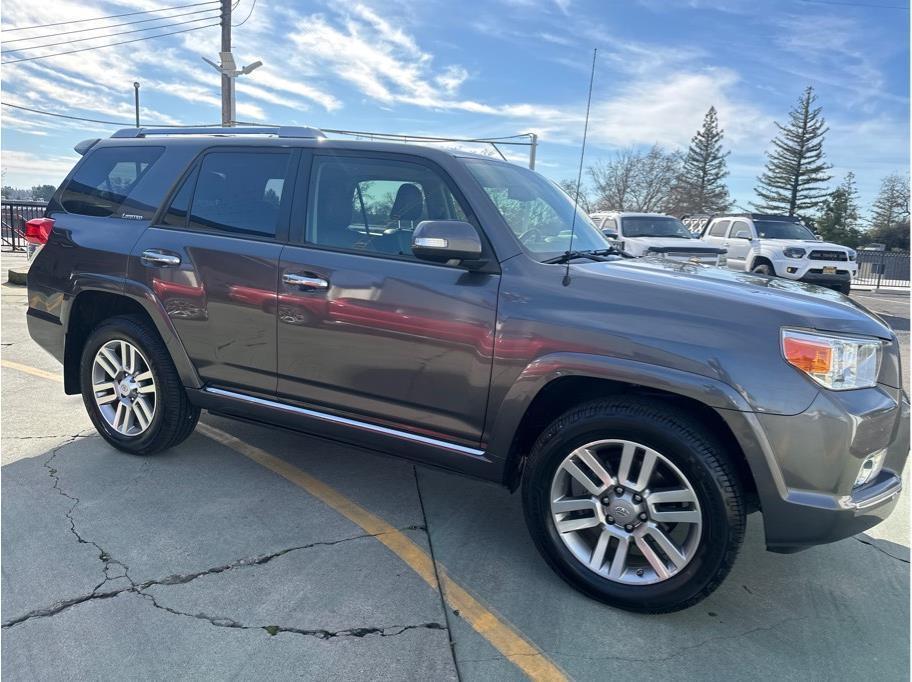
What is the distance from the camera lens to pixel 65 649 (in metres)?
2.46

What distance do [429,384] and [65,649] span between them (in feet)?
5.77

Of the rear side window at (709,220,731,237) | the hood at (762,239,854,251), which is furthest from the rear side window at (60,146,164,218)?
the rear side window at (709,220,731,237)

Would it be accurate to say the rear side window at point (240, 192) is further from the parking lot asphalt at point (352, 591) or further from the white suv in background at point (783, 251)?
the white suv in background at point (783, 251)

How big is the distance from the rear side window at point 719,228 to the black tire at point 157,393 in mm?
15976

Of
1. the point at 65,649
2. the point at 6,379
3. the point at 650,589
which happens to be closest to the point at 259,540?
the point at 65,649

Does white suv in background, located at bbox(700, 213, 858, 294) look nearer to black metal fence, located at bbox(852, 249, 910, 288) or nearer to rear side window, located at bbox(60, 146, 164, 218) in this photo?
rear side window, located at bbox(60, 146, 164, 218)

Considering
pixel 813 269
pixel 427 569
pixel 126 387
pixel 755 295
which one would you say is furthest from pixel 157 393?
pixel 813 269

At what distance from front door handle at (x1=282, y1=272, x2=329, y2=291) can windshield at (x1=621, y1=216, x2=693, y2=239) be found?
1096 centimetres

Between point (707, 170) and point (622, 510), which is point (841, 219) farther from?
point (622, 510)

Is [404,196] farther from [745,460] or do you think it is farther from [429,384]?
[745,460]

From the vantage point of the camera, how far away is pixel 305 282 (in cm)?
344

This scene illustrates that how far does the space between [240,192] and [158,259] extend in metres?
0.64

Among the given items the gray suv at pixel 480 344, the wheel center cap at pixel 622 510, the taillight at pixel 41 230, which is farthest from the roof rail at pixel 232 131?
the wheel center cap at pixel 622 510

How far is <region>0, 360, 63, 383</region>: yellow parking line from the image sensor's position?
6.07 meters
